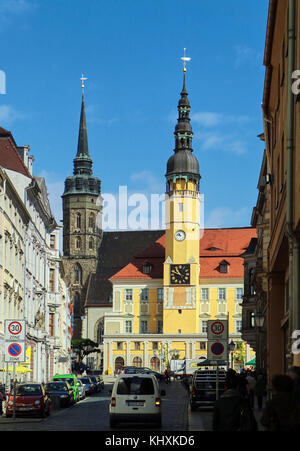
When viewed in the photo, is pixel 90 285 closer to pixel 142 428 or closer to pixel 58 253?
pixel 58 253

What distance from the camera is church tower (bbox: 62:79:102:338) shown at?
17225cm

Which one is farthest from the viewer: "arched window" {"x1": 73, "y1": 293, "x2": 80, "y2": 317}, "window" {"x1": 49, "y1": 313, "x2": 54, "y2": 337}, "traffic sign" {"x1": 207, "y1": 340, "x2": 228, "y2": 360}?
"arched window" {"x1": 73, "y1": 293, "x2": 80, "y2": 317}

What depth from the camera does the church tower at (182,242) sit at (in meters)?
121

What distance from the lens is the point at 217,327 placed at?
25.3m

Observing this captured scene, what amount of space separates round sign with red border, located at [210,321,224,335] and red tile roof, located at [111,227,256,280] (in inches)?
3818

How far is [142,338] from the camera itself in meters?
122

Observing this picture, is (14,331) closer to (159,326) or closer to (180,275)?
(180,275)

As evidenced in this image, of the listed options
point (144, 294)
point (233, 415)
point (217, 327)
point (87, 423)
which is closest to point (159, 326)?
point (144, 294)

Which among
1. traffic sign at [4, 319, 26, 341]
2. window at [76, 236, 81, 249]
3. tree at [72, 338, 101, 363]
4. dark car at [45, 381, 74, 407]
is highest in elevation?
window at [76, 236, 81, 249]

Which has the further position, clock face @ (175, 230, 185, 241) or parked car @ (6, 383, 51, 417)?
clock face @ (175, 230, 185, 241)

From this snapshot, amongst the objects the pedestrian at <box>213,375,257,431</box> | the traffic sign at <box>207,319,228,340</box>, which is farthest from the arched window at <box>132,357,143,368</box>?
the pedestrian at <box>213,375,257,431</box>

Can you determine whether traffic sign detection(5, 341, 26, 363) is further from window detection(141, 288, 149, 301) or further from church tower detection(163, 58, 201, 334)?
window detection(141, 288, 149, 301)
